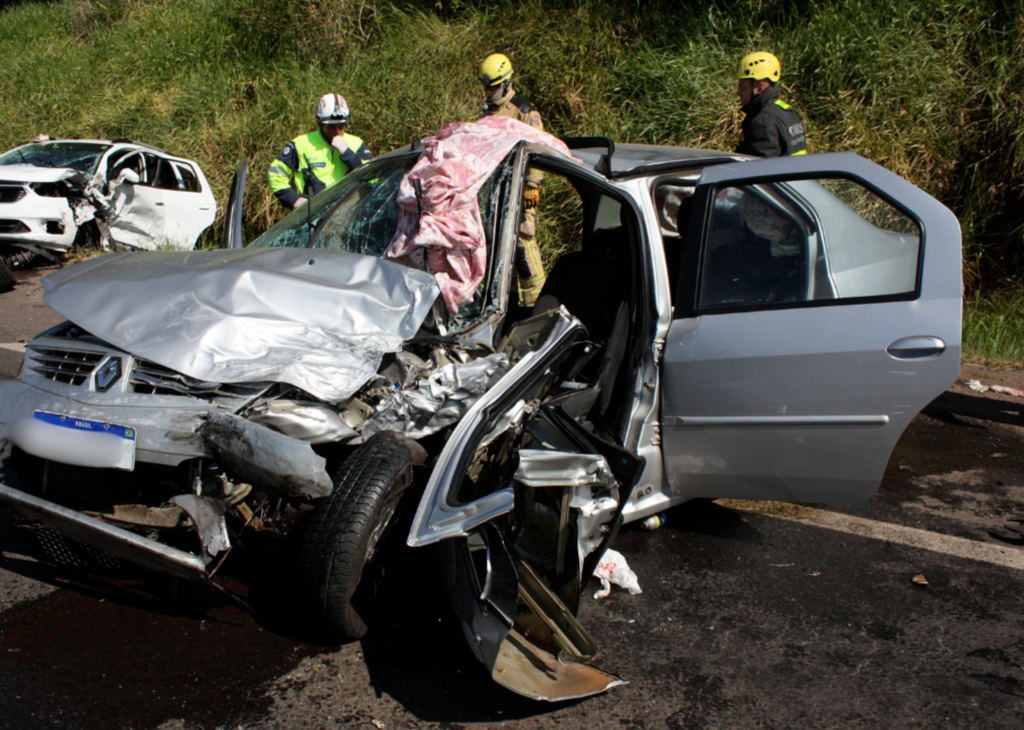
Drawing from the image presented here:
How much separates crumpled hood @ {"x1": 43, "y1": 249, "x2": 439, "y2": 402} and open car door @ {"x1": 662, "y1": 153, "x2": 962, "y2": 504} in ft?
3.64

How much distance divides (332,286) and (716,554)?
1.91 meters

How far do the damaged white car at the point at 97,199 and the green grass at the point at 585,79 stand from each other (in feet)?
2.78

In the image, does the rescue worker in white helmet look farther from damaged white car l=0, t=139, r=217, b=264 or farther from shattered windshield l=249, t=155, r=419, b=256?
damaged white car l=0, t=139, r=217, b=264

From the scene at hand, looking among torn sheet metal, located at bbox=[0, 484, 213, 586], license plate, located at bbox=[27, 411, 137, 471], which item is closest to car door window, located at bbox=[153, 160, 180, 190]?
license plate, located at bbox=[27, 411, 137, 471]

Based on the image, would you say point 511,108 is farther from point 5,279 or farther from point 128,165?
point 128,165

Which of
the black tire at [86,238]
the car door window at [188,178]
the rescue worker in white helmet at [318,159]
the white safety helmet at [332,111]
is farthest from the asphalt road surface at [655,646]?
the car door window at [188,178]

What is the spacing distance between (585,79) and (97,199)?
6.03m

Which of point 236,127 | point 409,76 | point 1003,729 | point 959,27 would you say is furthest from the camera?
point 236,127

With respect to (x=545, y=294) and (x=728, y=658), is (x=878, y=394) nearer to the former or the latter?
(x=728, y=658)

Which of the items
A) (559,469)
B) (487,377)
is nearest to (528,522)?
(559,469)

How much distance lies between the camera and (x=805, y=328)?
115 inches

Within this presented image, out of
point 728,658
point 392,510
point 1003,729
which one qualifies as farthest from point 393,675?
point 1003,729

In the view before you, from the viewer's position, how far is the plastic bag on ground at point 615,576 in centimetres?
296

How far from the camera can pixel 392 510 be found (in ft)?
8.01
